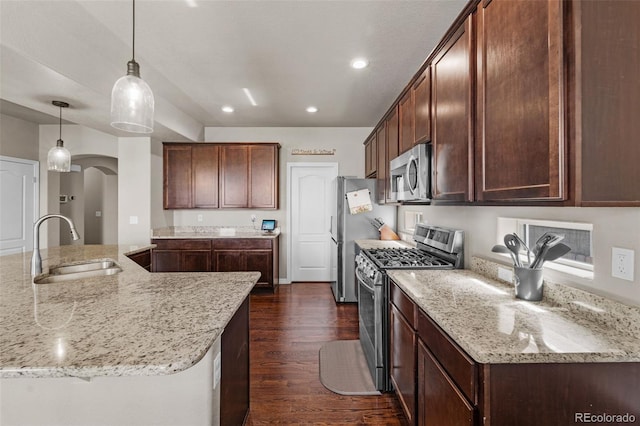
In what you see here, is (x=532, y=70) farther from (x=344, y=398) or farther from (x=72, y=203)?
(x=72, y=203)

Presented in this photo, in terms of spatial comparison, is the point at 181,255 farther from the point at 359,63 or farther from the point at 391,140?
the point at 359,63

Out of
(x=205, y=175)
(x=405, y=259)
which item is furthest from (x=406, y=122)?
(x=205, y=175)

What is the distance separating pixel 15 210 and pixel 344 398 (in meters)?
5.16

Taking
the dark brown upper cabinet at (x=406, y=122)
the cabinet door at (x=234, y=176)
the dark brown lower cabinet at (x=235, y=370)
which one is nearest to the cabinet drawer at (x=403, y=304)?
the dark brown lower cabinet at (x=235, y=370)

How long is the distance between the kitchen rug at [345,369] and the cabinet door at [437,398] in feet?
2.46

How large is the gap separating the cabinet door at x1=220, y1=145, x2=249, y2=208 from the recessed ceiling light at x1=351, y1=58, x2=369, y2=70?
2.42 metres

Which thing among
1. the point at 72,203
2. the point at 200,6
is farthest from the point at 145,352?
the point at 72,203

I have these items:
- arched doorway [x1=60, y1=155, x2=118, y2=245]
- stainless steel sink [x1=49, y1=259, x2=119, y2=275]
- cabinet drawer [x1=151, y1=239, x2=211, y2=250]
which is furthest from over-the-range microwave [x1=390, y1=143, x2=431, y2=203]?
arched doorway [x1=60, y1=155, x2=118, y2=245]

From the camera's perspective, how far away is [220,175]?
4.84m

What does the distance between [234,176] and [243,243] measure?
1085 mm

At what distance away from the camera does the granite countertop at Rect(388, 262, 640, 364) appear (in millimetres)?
972

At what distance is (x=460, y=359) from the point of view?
1119mm

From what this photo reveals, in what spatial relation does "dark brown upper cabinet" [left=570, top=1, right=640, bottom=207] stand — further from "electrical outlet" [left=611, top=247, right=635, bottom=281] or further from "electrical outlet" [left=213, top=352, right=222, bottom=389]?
"electrical outlet" [left=213, top=352, right=222, bottom=389]

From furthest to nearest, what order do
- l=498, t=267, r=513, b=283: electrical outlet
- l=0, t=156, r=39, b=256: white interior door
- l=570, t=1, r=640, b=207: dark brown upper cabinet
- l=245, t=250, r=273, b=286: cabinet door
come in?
l=245, t=250, r=273, b=286: cabinet door < l=0, t=156, r=39, b=256: white interior door < l=498, t=267, r=513, b=283: electrical outlet < l=570, t=1, r=640, b=207: dark brown upper cabinet
